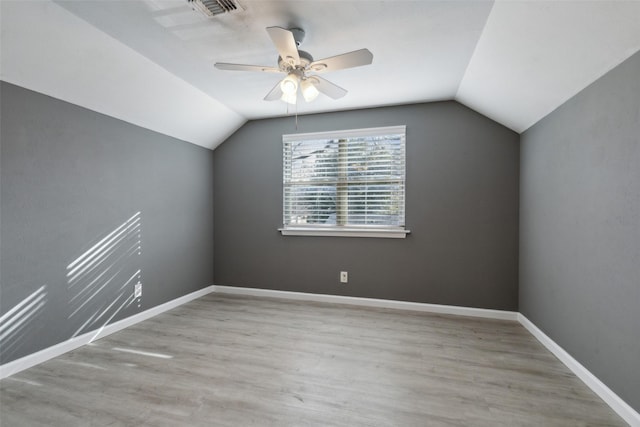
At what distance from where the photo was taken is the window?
11.8 ft

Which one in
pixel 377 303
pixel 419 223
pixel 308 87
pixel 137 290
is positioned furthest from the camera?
pixel 377 303

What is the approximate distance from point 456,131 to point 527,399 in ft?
8.53

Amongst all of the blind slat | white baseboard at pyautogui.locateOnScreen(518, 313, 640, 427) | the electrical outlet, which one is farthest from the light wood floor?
the blind slat

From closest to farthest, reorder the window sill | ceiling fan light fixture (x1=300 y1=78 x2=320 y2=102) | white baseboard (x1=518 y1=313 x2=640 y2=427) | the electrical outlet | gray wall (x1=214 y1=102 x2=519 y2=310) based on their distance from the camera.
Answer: white baseboard (x1=518 y1=313 x2=640 y2=427)
ceiling fan light fixture (x1=300 y1=78 x2=320 y2=102)
the electrical outlet
gray wall (x1=214 y1=102 x2=519 y2=310)
the window sill

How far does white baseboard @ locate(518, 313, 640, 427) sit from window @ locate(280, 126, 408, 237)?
5.25 feet

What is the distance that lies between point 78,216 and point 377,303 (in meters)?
3.17

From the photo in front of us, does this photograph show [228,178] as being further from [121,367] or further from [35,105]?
[121,367]

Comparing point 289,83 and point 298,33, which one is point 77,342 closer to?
point 289,83

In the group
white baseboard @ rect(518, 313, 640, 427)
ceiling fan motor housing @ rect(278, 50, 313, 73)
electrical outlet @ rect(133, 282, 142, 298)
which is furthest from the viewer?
electrical outlet @ rect(133, 282, 142, 298)

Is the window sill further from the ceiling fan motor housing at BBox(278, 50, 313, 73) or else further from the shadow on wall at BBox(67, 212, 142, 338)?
the ceiling fan motor housing at BBox(278, 50, 313, 73)

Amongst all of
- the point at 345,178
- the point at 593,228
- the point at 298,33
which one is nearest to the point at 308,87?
the point at 298,33

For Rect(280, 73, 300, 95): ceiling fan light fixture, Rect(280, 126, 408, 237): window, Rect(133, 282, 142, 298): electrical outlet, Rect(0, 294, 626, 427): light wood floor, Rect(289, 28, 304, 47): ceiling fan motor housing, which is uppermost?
Rect(289, 28, 304, 47): ceiling fan motor housing

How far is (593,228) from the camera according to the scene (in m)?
1.98

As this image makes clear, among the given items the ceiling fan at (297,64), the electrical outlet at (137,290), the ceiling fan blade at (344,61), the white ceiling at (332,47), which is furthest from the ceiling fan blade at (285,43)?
the electrical outlet at (137,290)
